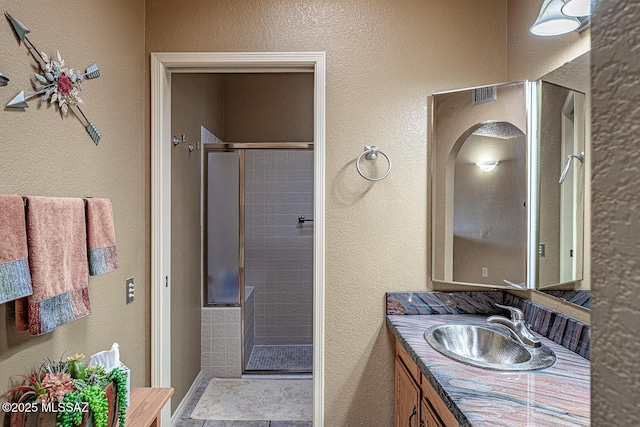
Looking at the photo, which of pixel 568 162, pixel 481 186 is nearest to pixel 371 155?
pixel 481 186

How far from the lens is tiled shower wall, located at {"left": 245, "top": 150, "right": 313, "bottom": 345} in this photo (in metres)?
4.00

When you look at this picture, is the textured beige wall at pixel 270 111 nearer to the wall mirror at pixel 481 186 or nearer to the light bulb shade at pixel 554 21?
the wall mirror at pixel 481 186

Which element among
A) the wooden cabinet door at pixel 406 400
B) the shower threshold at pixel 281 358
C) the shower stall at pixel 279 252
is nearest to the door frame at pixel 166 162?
the wooden cabinet door at pixel 406 400

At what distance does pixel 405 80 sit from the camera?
2.16m

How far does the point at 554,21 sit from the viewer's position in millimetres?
1597

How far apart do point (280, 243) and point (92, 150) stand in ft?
8.32

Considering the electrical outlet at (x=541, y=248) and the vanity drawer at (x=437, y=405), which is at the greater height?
the electrical outlet at (x=541, y=248)

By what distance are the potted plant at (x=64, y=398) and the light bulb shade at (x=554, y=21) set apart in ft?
6.90

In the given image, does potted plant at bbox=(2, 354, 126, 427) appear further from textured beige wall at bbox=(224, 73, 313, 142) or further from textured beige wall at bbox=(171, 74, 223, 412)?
textured beige wall at bbox=(224, 73, 313, 142)

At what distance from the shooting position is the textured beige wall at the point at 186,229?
8.24 feet

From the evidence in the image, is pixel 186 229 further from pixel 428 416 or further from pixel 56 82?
pixel 428 416

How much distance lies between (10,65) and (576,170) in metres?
2.03

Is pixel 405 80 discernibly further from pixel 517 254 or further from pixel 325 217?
pixel 517 254

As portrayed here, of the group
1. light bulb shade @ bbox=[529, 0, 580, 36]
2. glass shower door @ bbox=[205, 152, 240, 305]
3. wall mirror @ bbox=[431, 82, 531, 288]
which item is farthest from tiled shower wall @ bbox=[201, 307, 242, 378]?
light bulb shade @ bbox=[529, 0, 580, 36]
